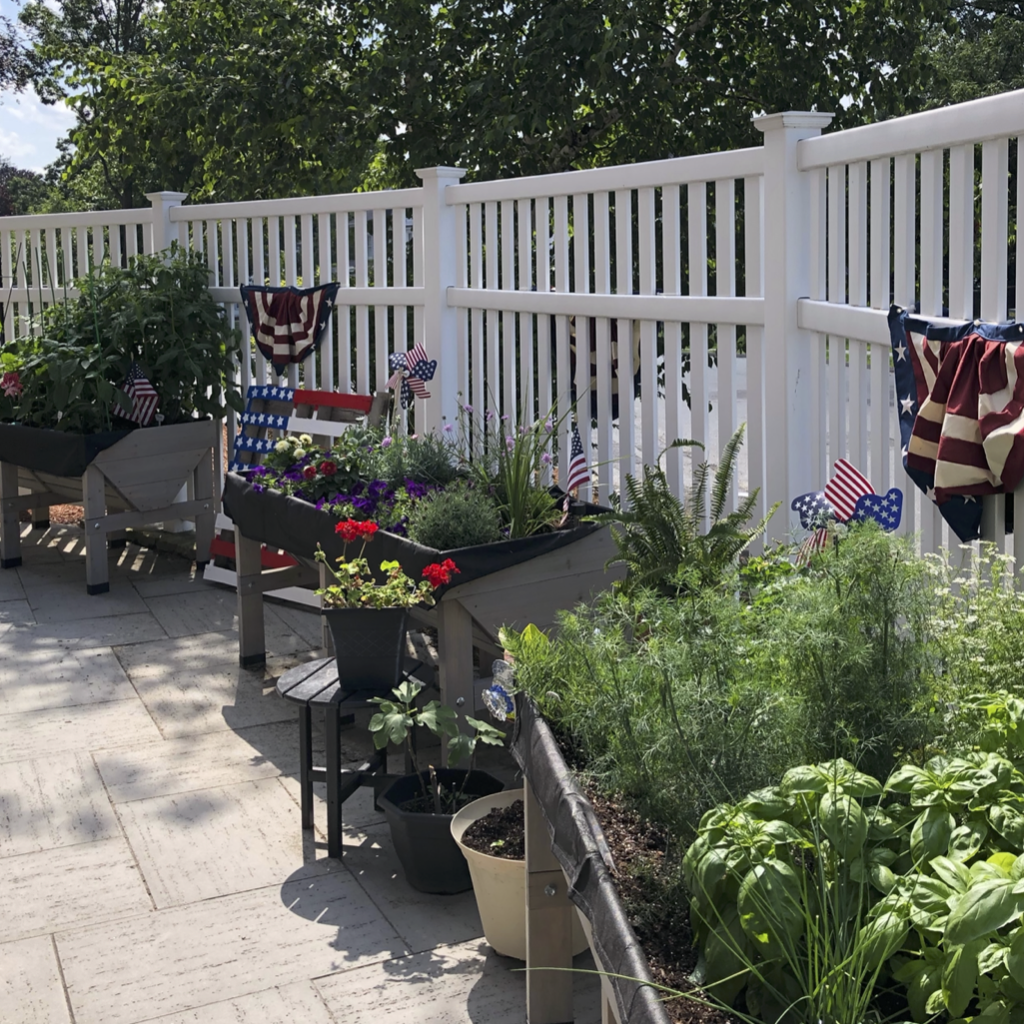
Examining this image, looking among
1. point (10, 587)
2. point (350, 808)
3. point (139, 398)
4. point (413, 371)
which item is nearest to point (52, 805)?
point (350, 808)

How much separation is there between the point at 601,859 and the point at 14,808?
247cm

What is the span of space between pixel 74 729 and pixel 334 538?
1.16 meters

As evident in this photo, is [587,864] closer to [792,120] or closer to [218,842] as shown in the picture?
[218,842]

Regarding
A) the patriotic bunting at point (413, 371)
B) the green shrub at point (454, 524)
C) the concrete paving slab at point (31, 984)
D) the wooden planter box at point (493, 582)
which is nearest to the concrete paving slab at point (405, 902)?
the wooden planter box at point (493, 582)

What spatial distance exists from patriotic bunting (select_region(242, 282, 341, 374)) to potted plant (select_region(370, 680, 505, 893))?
2883 millimetres

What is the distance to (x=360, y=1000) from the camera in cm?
274

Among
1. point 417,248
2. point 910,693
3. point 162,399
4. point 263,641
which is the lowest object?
point 263,641

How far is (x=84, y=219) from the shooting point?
7.22 m

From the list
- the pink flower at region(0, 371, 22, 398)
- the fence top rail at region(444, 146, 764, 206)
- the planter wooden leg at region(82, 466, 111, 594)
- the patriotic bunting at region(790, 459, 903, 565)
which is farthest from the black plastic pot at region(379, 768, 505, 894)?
the pink flower at region(0, 371, 22, 398)

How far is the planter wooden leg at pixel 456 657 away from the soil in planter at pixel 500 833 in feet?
2.32

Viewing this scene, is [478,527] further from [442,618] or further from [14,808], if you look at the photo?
[14,808]

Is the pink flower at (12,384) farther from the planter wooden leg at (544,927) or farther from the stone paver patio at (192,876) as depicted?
the planter wooden leg at (544,927)

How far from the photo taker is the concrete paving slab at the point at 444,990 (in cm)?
268

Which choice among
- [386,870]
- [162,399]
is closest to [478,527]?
[386,870]
